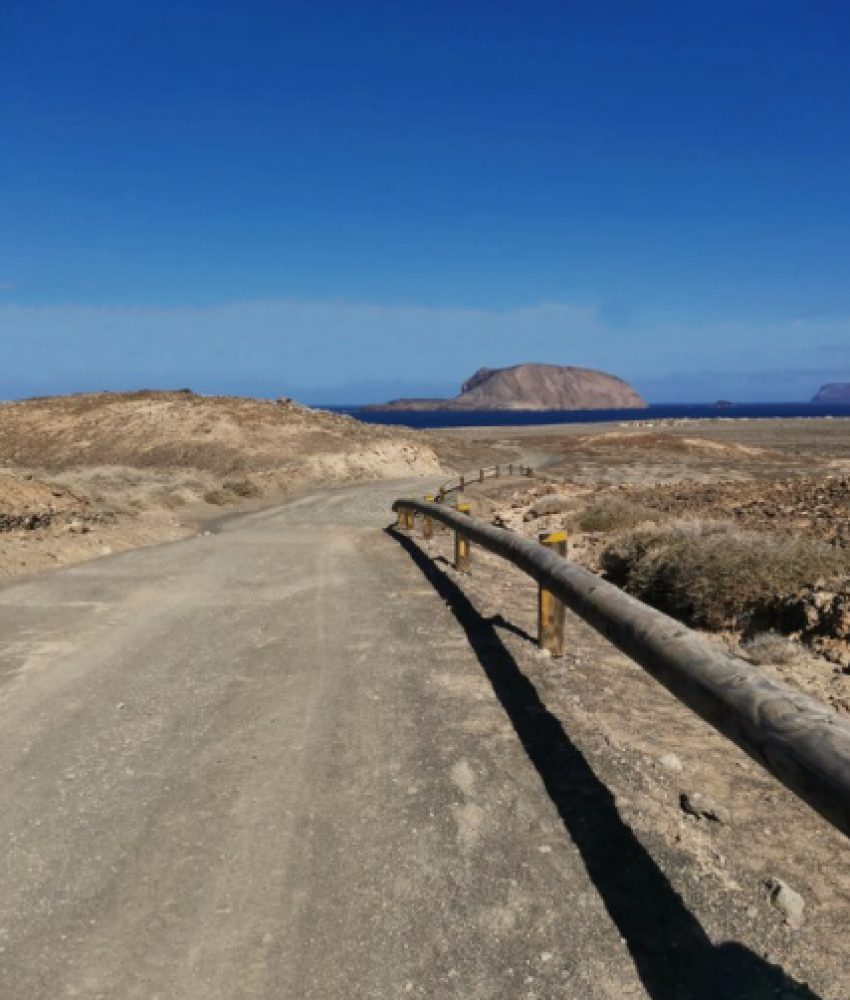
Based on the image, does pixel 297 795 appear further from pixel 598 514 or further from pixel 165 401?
pixel 165 401

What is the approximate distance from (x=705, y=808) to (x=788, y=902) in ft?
2.76

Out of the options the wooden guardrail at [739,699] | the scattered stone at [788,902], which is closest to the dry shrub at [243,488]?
the wooden guardrail at [739,699]

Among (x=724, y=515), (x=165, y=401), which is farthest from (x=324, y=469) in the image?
(x=724, y=515)

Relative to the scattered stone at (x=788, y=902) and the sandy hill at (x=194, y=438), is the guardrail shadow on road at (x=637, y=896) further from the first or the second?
the sandy hill at (x=194, y=438)

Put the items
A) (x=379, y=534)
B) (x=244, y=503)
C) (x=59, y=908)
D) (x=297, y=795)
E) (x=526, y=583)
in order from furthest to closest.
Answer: (x=244, y=503)
(x=379, y=534)
(x=526, y=583)
(x=297, y=795)
(x=59, y=908)

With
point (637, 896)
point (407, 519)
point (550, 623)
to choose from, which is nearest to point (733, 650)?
point (550, 623)

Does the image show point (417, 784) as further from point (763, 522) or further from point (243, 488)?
point (243, 488)

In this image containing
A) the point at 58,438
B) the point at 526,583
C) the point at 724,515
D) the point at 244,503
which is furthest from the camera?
the point at 58,438

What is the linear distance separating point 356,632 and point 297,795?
11.5 ft

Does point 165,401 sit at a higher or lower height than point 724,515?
higher

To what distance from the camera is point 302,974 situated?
3004 millimetres

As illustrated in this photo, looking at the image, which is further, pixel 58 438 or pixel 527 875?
pixel 58 438

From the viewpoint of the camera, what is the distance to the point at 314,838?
12.8ft

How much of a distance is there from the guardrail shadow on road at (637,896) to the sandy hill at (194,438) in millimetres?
35134
